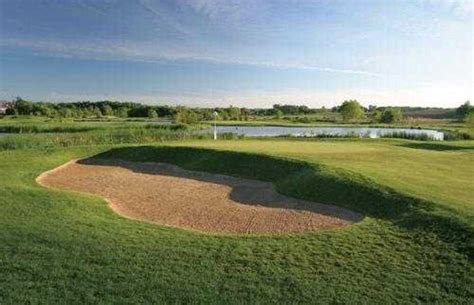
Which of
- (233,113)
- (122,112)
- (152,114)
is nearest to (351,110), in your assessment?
(233,113)

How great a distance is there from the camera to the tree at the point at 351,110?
11906cm

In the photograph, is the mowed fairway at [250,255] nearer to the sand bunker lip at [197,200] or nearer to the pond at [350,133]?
the sand bunker lip at [197,200]

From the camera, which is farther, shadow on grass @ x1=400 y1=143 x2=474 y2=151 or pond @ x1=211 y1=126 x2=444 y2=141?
pond @ x1=211 y1=126 x2=444 y2=141

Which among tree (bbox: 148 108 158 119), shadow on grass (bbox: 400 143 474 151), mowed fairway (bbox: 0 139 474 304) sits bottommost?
mowed fairway (bbox: 0 139 474 304)

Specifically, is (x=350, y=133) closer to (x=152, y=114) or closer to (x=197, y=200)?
(x=197, y=200)

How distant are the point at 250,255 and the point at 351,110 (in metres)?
113

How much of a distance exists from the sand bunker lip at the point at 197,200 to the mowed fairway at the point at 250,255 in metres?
0.92

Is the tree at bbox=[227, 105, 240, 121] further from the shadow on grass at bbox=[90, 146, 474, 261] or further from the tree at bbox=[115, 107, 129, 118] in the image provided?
the shadow on grass at bbox=[90, 146, 474, 261]

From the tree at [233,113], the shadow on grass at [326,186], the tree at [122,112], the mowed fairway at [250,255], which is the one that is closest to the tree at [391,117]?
the tree at [233,113]

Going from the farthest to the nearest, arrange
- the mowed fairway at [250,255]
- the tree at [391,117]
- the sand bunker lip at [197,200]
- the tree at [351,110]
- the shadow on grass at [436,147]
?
1. the tree at [351,110]
2. the tree at [391,117]
3. the shadow on grass at [436,147]
4. the sand bunker lip at [197,200]
5. the mowed fairway at [250,255]

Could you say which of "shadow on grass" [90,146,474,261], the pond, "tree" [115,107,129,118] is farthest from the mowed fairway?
"tree" [115,107,129,118]

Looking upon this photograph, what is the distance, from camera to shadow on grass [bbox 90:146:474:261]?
1083 cm

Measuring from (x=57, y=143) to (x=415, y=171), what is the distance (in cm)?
2493

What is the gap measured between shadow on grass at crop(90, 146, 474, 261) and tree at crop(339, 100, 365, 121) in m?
95.8
